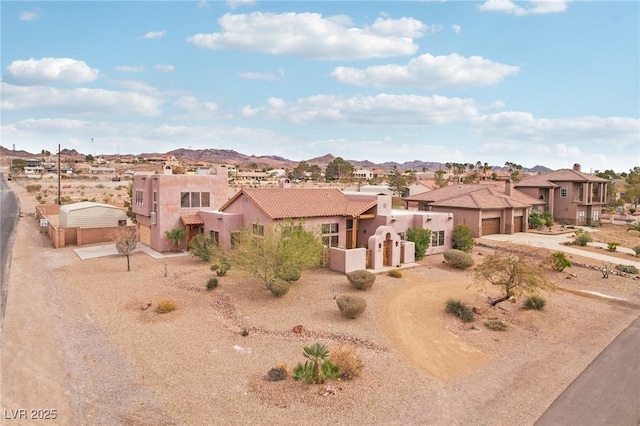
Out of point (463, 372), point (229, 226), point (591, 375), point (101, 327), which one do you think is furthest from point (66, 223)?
point (591, 375)

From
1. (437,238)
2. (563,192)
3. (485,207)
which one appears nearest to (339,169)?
(563,192)

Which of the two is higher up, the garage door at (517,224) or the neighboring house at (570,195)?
the neighboring house at (570,195)

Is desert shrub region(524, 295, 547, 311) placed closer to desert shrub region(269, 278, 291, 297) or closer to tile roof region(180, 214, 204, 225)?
desert shrub region(269, 278, 291, 297)

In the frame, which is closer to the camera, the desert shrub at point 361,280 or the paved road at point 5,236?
the paved road at point 5,236

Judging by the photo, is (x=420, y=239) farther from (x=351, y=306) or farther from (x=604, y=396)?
(x=604, y=396)

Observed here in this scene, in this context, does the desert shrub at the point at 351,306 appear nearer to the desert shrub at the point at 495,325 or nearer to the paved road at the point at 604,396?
the desert shrub at the point at 495,325

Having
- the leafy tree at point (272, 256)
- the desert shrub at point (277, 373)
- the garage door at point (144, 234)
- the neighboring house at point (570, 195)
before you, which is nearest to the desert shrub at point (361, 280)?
the leafy tree at point (272, 256)
